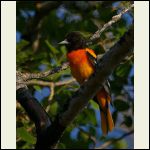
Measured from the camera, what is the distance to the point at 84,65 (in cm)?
261

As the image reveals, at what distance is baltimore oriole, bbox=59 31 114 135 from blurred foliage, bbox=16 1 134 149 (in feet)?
0.61

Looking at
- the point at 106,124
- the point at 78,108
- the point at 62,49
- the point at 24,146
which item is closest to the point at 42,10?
the point at 62,49

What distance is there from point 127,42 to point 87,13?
3.52 m

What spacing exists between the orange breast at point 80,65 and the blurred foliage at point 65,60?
0.29m

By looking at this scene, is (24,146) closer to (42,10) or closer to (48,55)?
(48,55)

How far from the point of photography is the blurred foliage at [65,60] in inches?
138

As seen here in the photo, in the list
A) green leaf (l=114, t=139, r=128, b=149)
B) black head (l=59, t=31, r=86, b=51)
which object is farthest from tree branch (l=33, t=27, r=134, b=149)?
green leaf (l=114, t=139, r=128, b=149)

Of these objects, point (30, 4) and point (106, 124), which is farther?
point (30, 4)

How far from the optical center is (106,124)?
97.0 inches

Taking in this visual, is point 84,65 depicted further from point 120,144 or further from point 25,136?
point 120,144

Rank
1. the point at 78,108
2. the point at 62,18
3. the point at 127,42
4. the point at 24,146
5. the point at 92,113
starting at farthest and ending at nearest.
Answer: the point at 62,18, the point at 92,113, the point at 24,146, the point at 78,108, the point at 127,42

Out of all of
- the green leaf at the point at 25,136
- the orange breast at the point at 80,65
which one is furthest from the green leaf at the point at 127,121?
the orange breast at the point at 80,65

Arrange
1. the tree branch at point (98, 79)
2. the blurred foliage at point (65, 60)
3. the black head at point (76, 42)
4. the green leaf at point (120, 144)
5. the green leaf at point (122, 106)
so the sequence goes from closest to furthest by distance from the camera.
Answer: the tree branch at point (98, 79) < the black head at point (76, 42) < the blurred foliage at point (65, 60) < the green leaf at point (122, 106) < the green leaf at point (120, 144)

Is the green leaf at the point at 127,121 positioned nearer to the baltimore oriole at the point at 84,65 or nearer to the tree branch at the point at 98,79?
the baltimore oriole at the point at 84,65
